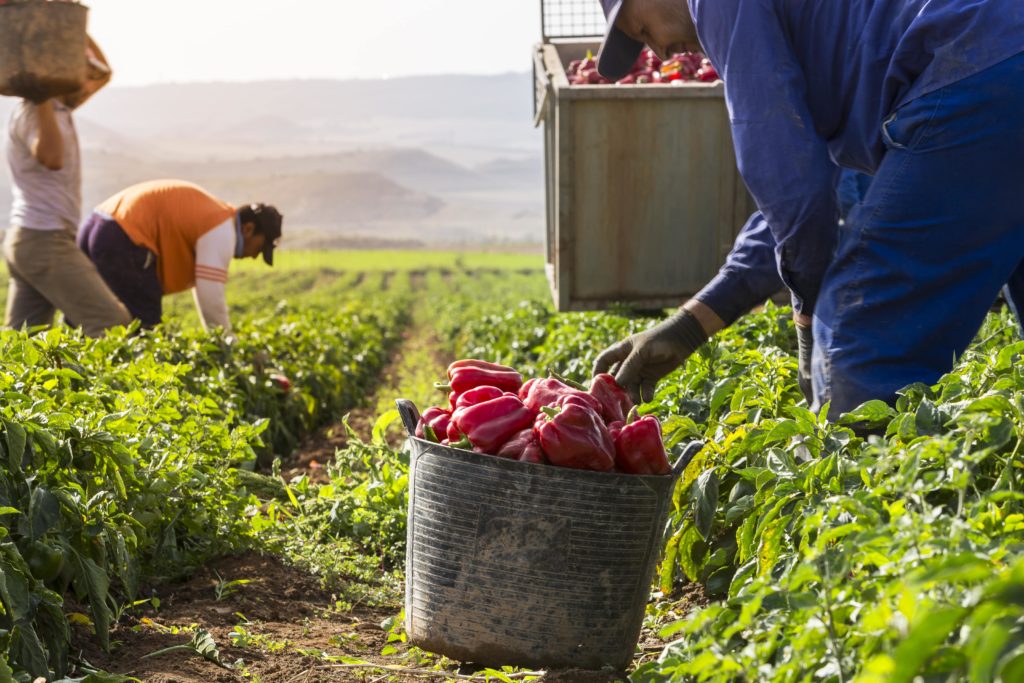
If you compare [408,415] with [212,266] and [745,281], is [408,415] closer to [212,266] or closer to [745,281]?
[745,281]

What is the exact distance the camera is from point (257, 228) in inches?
294

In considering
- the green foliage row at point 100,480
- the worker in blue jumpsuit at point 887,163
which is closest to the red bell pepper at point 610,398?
the worker in blue jumpsuit at point 887,163

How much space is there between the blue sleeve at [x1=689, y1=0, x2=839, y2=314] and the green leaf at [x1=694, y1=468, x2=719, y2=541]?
0.59 metres

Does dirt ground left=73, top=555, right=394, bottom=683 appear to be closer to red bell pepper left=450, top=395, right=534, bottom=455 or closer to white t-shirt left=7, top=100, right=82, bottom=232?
red bell pepper left=450, top=395, right=534, bottom=455

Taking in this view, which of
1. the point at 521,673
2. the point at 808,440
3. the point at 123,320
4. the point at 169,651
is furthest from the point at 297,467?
the point at 808,440

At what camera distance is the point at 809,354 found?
3.28m

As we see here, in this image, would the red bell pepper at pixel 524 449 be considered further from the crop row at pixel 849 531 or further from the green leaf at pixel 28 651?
the green leaf at pixel 28 651

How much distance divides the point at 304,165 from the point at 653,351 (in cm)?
15683

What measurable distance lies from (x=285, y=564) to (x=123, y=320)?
322 cm

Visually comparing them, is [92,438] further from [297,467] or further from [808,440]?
[297,467]

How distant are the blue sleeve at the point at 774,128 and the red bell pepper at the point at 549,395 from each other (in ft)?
2.07

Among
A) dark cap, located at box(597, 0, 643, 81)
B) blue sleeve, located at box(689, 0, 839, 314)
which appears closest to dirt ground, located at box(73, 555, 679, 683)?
blue sleeve, located at box(689, 0, 839, 314)

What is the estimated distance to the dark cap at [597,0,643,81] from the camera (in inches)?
127

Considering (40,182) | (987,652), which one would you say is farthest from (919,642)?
(40,182)
